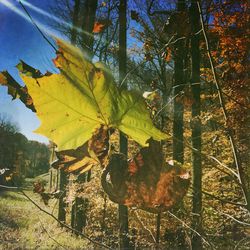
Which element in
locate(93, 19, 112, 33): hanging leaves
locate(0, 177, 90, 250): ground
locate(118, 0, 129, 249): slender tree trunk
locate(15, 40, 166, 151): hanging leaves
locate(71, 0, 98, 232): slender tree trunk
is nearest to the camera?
locate(15, 40, 166, 151): hanging leaves

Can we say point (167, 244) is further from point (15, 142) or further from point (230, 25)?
point (15, 142)

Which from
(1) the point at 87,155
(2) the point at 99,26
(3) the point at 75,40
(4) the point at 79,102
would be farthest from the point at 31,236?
(4) the point at 79,102

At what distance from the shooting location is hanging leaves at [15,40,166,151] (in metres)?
0.32

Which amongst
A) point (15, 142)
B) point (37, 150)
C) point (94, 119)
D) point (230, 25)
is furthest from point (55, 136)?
point (37, 150)

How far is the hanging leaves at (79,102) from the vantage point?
32 centimetres

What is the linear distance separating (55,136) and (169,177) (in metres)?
0.13

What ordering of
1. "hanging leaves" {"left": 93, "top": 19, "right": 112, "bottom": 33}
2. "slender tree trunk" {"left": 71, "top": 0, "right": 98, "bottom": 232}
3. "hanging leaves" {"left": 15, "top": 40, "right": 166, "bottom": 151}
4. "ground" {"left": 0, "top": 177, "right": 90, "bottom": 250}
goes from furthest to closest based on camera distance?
"ground" {"left": 0, "top": 177, "right": 90, "bottom": 250} → "slender tree trunk" {"left": 71, "top": 0, "right": 98, "bottom": 232} → "hanging leaves" {"left": 93, "top": 19, "right": 112, "bottom": 33} → "hanging leaves" {"left": 15, "top": 40, "right": 166, "bottom": 151}

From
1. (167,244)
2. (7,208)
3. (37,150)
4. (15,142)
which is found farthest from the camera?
(37,150)

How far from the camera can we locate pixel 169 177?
14.5 inches

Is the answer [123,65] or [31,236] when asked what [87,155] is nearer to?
[123,65]

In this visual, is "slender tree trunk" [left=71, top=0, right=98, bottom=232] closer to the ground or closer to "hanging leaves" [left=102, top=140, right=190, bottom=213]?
the ground

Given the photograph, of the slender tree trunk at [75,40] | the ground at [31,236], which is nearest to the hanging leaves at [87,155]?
the ground at [31,236]

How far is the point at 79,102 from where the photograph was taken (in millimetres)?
334

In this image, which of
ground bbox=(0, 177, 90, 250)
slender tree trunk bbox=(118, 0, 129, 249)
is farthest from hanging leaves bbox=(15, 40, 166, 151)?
ground bbox=(0, 177, 90, 250)
